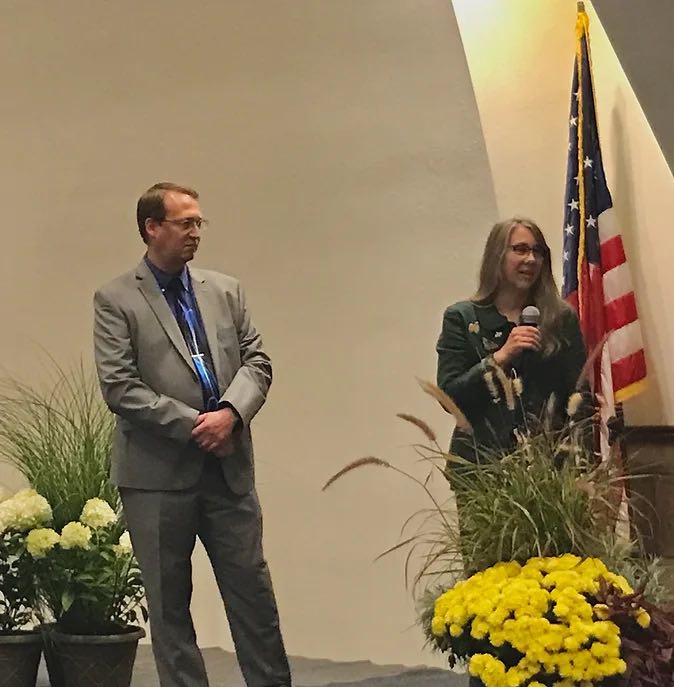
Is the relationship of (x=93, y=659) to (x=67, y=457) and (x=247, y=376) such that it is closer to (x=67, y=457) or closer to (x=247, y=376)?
(x=67, y=457)

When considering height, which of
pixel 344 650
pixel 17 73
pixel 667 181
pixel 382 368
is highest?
pixel 17 73

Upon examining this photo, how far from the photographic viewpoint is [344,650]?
12.9 ft

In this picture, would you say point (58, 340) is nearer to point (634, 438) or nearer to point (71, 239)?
point (71, 239)

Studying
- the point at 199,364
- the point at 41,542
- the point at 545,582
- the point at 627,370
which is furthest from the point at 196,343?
the point at 627,370

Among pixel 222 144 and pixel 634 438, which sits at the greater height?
pixel 222 144

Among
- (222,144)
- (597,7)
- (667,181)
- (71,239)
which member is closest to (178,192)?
(597,7)

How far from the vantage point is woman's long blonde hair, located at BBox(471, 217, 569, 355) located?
2.74 metres

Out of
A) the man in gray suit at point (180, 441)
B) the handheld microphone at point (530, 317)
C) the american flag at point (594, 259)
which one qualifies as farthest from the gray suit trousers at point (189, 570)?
the american flag at point (594, 259)

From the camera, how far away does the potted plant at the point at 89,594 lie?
3195 millimetres

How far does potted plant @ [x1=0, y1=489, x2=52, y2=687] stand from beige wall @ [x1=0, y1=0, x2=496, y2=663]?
95 centimetres

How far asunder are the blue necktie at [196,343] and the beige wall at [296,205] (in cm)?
116

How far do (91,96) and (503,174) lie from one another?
1647mm

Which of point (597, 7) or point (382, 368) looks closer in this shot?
point (597, 7)

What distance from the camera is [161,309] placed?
2854 mm
